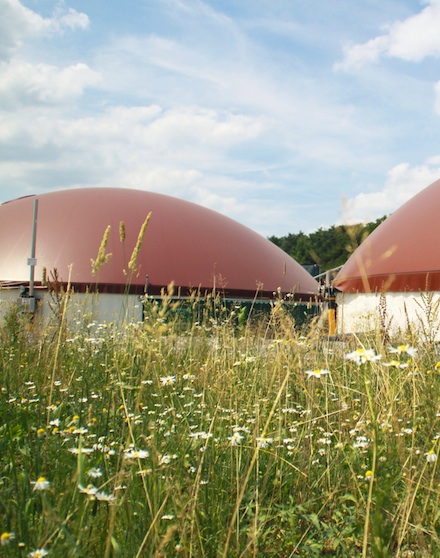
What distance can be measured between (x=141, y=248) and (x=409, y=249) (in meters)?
7.27

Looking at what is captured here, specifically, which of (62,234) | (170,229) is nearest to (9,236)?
(62,234)

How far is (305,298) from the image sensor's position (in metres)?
19.0

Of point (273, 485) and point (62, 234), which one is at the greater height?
point (62, 234)

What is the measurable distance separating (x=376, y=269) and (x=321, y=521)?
13.5 m

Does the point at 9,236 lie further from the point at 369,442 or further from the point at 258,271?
the point at 369,442

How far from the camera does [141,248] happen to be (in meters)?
16.2

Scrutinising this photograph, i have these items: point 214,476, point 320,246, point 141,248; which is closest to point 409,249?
point 141,248

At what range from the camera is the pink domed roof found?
14.1 m

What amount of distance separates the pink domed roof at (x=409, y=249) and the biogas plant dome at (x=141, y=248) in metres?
2.60

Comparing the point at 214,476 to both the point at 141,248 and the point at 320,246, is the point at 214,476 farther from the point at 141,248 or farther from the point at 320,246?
the point at 320,246

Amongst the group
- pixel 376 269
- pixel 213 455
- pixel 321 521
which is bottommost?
pixel 321 521

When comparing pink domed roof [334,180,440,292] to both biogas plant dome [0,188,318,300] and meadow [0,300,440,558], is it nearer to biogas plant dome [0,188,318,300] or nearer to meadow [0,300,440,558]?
biogas plant dome [0,188,318,300]

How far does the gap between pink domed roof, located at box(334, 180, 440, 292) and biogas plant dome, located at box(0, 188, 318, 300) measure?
2.60 meters

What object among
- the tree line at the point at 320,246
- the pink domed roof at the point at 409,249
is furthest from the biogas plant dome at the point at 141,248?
the tree line at the point at 320,246
